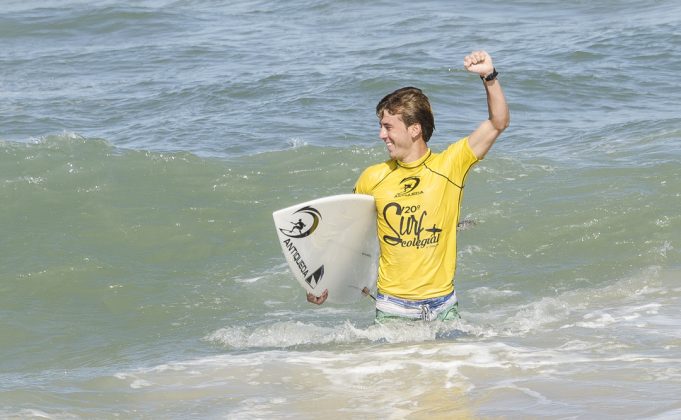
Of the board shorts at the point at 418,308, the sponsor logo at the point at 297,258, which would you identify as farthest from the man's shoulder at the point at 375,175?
the sponsor logo at the point at 297,258

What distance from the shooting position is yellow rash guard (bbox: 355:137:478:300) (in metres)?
5.83

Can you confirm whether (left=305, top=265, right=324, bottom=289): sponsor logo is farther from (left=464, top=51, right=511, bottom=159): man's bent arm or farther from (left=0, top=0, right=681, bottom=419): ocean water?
(left=464, top=51, right=511, bottom=159): man's bent arm

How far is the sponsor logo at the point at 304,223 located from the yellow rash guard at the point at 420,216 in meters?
0.64

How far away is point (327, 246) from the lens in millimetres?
6727

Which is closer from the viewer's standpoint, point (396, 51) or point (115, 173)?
point (115, 173)

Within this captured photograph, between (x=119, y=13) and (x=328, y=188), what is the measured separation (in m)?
12.2

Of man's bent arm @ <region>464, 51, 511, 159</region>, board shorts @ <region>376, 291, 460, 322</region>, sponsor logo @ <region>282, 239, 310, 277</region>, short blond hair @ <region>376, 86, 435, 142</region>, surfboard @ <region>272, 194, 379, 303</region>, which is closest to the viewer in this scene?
man's bent arm @ <region>464, 51, 511, 159</region>

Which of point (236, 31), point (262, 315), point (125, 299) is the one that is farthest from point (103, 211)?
point (236, 31)

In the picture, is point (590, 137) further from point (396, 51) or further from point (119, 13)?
point (119, 13)

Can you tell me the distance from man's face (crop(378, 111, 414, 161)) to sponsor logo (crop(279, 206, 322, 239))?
957 millimetres

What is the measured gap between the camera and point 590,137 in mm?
13039

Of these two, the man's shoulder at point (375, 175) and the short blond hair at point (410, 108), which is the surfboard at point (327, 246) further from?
the short blond hair at point (410, 108)

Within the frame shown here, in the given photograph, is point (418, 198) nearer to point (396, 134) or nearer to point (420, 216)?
point (420, 216)

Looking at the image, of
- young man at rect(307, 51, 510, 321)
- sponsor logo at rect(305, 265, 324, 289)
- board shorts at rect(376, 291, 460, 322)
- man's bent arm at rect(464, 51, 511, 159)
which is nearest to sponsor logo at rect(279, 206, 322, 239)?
sponsor logo at rect(305, 265, 324, 289)
